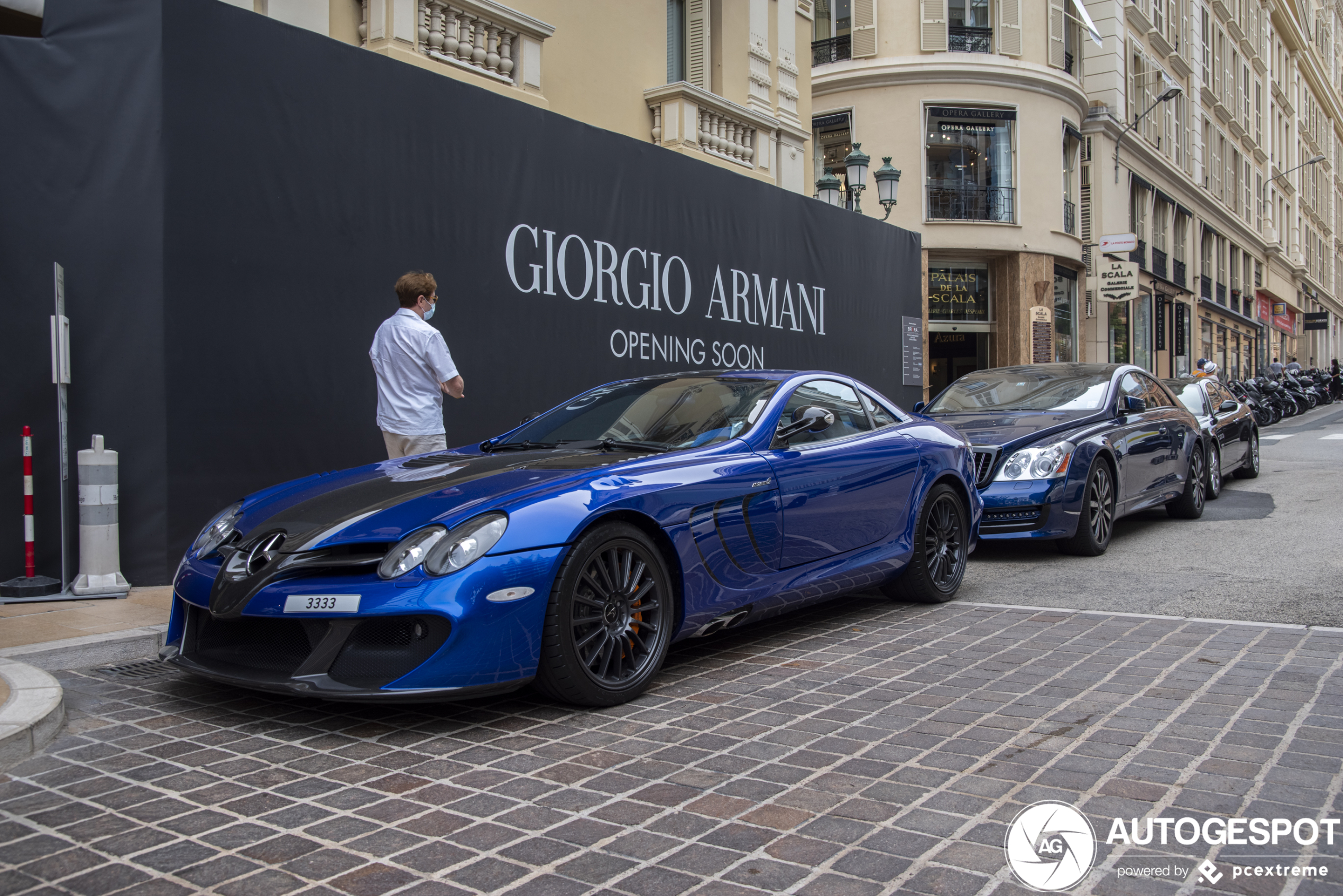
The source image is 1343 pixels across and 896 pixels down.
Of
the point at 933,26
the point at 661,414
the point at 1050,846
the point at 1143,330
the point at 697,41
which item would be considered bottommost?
the point at 1050,846

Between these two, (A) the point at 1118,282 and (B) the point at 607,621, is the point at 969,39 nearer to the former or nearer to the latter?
(A) the point at 1118,282

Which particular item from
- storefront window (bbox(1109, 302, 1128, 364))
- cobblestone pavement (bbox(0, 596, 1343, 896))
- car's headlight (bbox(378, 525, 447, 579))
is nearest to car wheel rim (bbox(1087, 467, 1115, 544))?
cobblestone pavement (bbox(0, 596, 1343, 896))

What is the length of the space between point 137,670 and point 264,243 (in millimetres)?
3002

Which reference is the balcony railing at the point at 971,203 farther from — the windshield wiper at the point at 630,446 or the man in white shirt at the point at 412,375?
the windshield wiper at the point at 630,446

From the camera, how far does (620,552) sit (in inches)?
161

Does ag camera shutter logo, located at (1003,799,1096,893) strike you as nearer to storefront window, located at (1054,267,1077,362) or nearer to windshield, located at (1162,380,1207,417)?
windshield, located at (1162,380,1207,417)

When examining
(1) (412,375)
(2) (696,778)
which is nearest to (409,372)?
(1) (412,375)

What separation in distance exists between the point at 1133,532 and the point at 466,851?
7.82 meters

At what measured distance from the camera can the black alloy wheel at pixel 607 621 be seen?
380cm

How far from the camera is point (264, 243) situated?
6691mm

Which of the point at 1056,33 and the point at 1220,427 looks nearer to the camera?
the point at 1220,427

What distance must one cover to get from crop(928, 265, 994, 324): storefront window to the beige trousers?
66.3 feet

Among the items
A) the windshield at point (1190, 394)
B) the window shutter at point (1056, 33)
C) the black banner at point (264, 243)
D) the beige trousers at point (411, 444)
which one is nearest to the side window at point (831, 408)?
the beige trousers at point (411, 444)

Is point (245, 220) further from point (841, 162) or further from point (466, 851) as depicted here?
point (841, 162)
